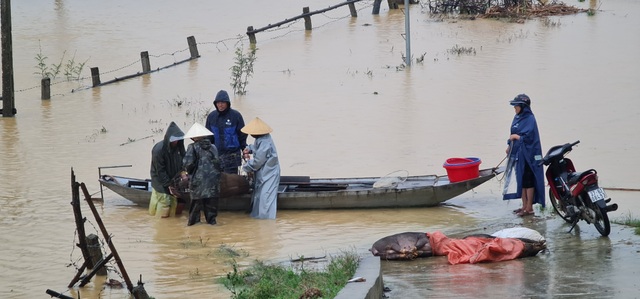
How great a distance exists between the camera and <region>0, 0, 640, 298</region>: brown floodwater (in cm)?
1026

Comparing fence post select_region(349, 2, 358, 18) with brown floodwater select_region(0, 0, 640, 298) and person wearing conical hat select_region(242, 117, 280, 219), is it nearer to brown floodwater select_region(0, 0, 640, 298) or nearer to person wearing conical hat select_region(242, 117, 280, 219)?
brown floodwater select_region(0, 0, 640, 298)

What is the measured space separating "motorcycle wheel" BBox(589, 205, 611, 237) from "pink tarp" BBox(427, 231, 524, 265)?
994 millimetres

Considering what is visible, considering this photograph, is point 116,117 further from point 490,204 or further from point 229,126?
point 490,204

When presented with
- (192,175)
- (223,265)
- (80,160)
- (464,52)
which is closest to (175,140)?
(192,175)

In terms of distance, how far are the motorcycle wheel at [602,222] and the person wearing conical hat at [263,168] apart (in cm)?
395

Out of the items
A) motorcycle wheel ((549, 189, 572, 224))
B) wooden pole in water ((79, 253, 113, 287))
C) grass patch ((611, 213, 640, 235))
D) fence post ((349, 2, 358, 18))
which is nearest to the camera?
wooden pole in water ((79, 253, 113, 287))

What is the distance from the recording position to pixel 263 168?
12.2 meters

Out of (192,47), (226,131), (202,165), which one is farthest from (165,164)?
(192,47)

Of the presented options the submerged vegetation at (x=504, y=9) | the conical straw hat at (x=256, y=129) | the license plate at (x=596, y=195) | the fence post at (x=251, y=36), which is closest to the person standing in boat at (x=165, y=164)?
the conical straw hat at (x=256, y=129)

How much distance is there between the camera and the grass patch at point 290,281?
24.9ft

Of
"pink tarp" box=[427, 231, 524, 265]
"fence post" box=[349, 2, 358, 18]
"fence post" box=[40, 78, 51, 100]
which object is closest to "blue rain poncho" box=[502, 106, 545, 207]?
"pink tarp" box=[427, 231, 524, 265]

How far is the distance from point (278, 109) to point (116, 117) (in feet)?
10.5

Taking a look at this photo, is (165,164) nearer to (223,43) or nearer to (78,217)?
(78,217)

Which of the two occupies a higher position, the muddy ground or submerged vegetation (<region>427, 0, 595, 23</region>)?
submerged vegetation (<region>427, 0, 595, 23</region>)
